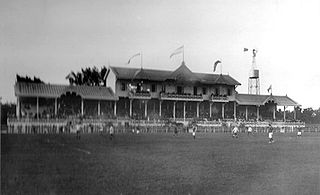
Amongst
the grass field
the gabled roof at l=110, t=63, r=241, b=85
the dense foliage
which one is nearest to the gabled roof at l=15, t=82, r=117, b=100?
the dense foliage

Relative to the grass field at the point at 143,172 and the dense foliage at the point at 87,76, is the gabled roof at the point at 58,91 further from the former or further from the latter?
the grass field at the point at 143,172

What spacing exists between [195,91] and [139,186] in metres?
4.77

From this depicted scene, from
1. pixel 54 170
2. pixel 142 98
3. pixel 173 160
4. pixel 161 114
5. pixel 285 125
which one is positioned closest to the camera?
pixel 54 170

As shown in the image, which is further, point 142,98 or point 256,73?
point 142,98

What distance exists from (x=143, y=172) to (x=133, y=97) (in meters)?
1.93

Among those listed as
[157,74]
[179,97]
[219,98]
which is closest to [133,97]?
[157,74]

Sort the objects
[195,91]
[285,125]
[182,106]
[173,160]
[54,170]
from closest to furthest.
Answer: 1. [54,170]
2. [173,160]
3. [195,91]
4. [182,106]
5. [285,125]

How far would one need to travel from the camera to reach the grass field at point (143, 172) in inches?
195

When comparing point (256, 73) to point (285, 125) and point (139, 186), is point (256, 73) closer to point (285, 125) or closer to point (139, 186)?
point (139, 186)

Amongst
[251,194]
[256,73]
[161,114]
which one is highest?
[256,73]

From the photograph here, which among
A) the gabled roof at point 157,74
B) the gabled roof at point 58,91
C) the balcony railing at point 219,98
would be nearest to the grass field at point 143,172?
the gabled roof at point 58,91

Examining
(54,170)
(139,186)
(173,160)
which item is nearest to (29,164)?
(54,170)

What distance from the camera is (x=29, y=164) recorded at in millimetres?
5820

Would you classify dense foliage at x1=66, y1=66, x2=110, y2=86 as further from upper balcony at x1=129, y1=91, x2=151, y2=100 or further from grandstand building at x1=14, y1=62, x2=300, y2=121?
upper balcony at x1=129, y1=91, x2=151, y2=100
